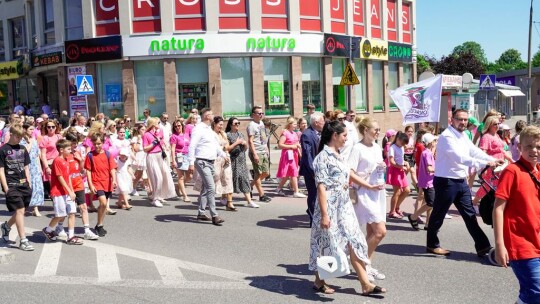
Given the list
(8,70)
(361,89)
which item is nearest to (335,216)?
(361,89)

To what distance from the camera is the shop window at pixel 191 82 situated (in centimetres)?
2583

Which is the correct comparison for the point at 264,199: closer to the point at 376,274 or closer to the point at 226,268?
the point at 226,268

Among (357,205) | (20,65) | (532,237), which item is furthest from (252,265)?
(20,65)

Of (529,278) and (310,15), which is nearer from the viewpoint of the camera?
(529,278)

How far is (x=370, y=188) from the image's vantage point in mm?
6625

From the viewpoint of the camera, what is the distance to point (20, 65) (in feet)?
108

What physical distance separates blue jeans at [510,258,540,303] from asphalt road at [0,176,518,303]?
160 cm

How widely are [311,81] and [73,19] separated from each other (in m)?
11.0

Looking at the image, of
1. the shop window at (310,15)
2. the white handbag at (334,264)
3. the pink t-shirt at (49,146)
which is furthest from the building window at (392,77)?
the white handbag at (334,264)

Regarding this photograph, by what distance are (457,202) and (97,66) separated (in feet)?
71.2

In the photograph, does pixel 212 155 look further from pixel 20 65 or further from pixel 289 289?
pixel 20 65

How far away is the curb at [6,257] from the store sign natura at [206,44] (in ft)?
59.2

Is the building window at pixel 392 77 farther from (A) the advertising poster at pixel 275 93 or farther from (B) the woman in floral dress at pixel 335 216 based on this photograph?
(B) the woman in floral dress at pixel 335 216

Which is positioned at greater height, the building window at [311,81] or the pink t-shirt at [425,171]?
the building window at [311,81]
